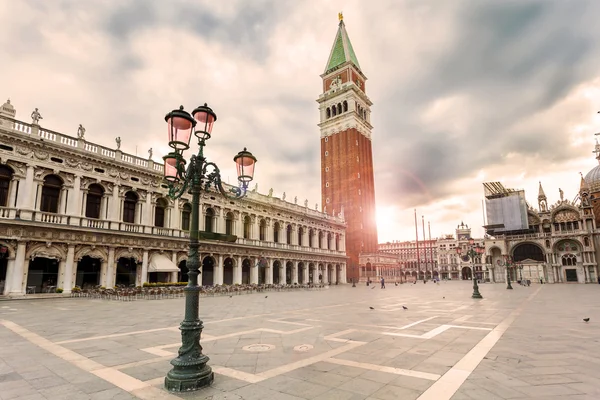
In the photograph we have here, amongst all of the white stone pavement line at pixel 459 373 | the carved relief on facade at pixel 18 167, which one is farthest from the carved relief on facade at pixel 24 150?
the white stone pavement line at pixel 459 373

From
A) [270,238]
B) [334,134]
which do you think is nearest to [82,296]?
[270,238]

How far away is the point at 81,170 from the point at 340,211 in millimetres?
46100

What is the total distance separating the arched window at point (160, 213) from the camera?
3219 cm

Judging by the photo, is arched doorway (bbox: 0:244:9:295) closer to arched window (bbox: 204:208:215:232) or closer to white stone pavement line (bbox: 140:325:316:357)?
arched window (bbox: 204:208:215:232)

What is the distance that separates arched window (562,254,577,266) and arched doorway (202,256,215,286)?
2552 inches

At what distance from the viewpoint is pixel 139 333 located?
9.61 metres

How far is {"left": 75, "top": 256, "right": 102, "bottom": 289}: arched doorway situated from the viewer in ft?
84.4

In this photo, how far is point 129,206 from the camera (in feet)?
98.3

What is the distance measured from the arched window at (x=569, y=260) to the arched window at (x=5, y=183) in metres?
80.8

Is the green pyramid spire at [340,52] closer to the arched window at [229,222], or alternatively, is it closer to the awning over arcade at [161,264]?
the arched window at [229,222]

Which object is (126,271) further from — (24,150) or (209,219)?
(24,150)

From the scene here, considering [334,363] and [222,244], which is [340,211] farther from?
→ [334,363]

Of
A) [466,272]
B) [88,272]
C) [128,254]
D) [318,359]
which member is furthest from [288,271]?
[466,272]

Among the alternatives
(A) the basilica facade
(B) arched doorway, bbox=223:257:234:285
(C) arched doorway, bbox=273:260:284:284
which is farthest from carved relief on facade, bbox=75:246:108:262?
(C) arched doorway, bbox=273:260:284:284
